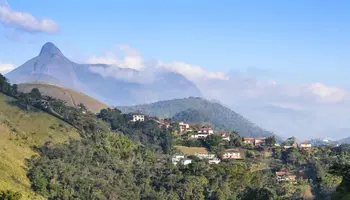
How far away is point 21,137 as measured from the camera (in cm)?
4272

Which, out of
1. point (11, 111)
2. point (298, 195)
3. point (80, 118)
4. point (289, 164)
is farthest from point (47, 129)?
point (289, 164)

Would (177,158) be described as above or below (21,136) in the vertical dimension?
below

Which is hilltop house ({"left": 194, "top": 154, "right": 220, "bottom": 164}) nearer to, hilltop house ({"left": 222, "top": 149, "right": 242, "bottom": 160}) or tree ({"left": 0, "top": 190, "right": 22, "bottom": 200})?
hilltop house ({"left": 222, "top": 149, "right": 242, "bottom": 160})

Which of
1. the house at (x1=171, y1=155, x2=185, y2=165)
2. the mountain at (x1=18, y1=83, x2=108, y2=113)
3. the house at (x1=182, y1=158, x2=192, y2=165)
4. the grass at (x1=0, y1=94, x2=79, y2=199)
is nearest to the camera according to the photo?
the grass at (x1=0, y1=94, x2=79, y2=199)

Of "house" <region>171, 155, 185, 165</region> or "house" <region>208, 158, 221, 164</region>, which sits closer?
"house" <region>171, 155, 185, 165</region>

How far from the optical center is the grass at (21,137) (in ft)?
113

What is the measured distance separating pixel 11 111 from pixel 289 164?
119 feet

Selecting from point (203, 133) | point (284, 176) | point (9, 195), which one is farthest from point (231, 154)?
point (9, 195)

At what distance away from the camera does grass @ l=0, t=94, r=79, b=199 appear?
3459cm

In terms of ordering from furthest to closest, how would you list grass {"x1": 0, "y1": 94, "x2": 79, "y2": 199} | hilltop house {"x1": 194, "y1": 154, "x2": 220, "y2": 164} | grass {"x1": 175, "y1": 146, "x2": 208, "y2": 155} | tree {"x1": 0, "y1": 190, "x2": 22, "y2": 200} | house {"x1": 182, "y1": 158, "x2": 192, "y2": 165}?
grass {"x1": 175, "y1": 146, "x2": 208, "y2": 155} → hilltop house {"x1": 194, "y1": 154, "x2": 220, "y2": 164} → house {"x1": 182, "y1": 158, "x2": 192, "y2": 165} → grass {"x1": 0, "y1": 94, "x2": 79, "y2": 199} → tree {"x1": 0, "y1": 190, "x2": 22, "y2": 200}

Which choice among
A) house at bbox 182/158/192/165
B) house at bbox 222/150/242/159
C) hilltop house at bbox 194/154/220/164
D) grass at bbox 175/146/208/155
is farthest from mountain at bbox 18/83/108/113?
house at bbox 182/158/192/165

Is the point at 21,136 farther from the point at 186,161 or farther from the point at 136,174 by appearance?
the point at 186,161

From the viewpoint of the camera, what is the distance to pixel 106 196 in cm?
3981

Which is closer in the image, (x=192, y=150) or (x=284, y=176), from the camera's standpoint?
(x=284, y=176)
